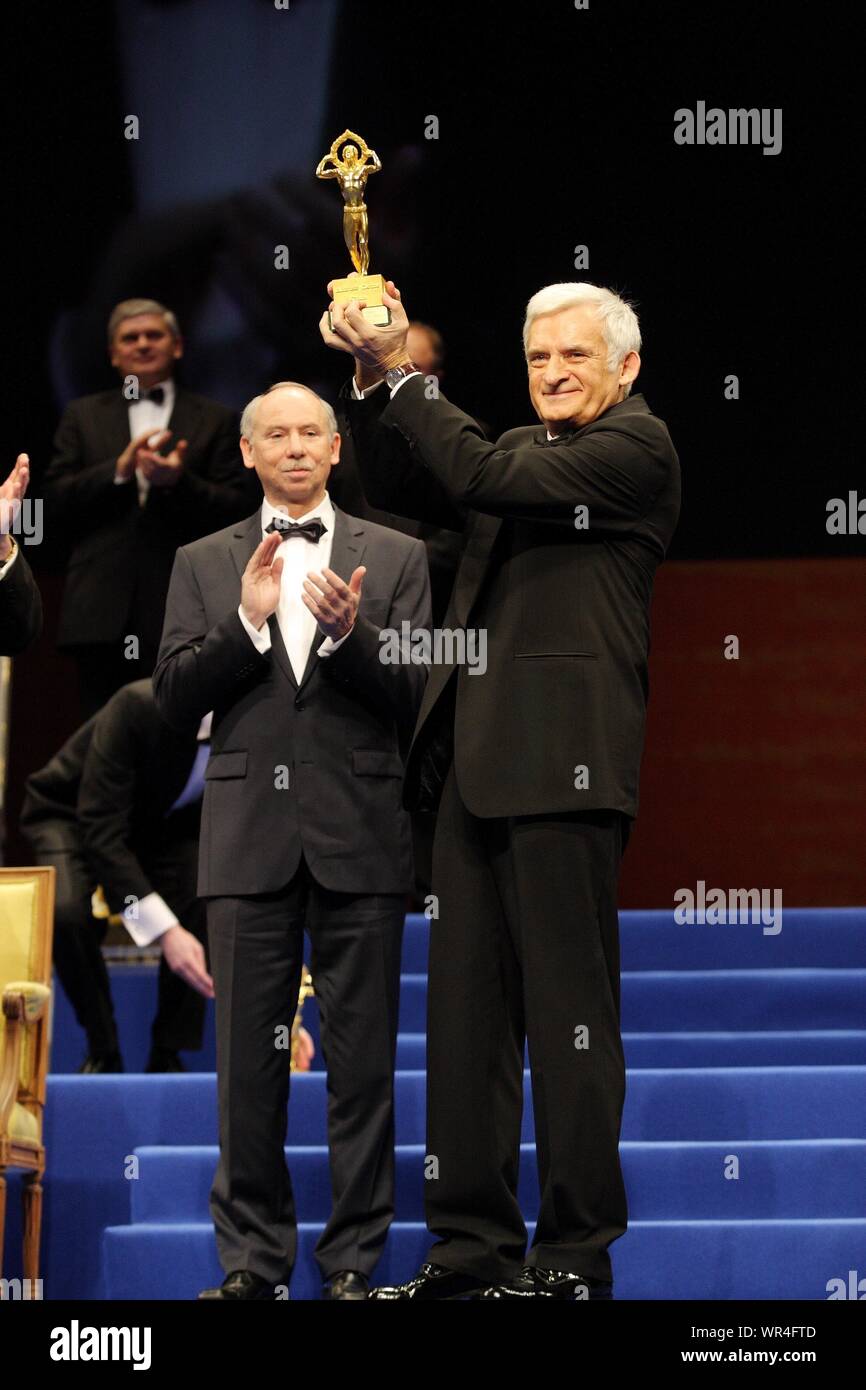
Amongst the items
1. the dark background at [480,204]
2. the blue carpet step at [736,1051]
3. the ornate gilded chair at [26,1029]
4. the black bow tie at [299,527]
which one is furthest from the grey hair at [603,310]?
the dark background at [480,204]

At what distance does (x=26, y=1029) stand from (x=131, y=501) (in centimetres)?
185

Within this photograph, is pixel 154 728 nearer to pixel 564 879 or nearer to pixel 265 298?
pixel 564 879

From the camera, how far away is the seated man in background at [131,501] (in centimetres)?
524

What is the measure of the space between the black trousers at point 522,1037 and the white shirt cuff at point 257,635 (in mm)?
460

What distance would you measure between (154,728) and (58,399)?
89.7 inches

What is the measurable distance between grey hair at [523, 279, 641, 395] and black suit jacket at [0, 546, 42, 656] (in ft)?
3.33

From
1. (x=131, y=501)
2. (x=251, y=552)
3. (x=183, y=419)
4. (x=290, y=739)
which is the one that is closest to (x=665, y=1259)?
(x=290, y=739)

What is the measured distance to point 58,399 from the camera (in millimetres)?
6508

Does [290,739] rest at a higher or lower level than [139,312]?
lower

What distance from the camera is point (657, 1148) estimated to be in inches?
149

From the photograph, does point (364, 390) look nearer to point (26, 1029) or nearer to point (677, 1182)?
point (26, 1029)

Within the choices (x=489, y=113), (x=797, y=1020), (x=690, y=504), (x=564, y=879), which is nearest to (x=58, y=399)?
(x=489, y=113)

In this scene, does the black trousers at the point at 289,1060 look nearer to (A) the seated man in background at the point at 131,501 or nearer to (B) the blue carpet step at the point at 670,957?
(B) the blue carpet step at the point at 670,957

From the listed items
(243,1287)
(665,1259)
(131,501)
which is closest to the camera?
(243,1287)
